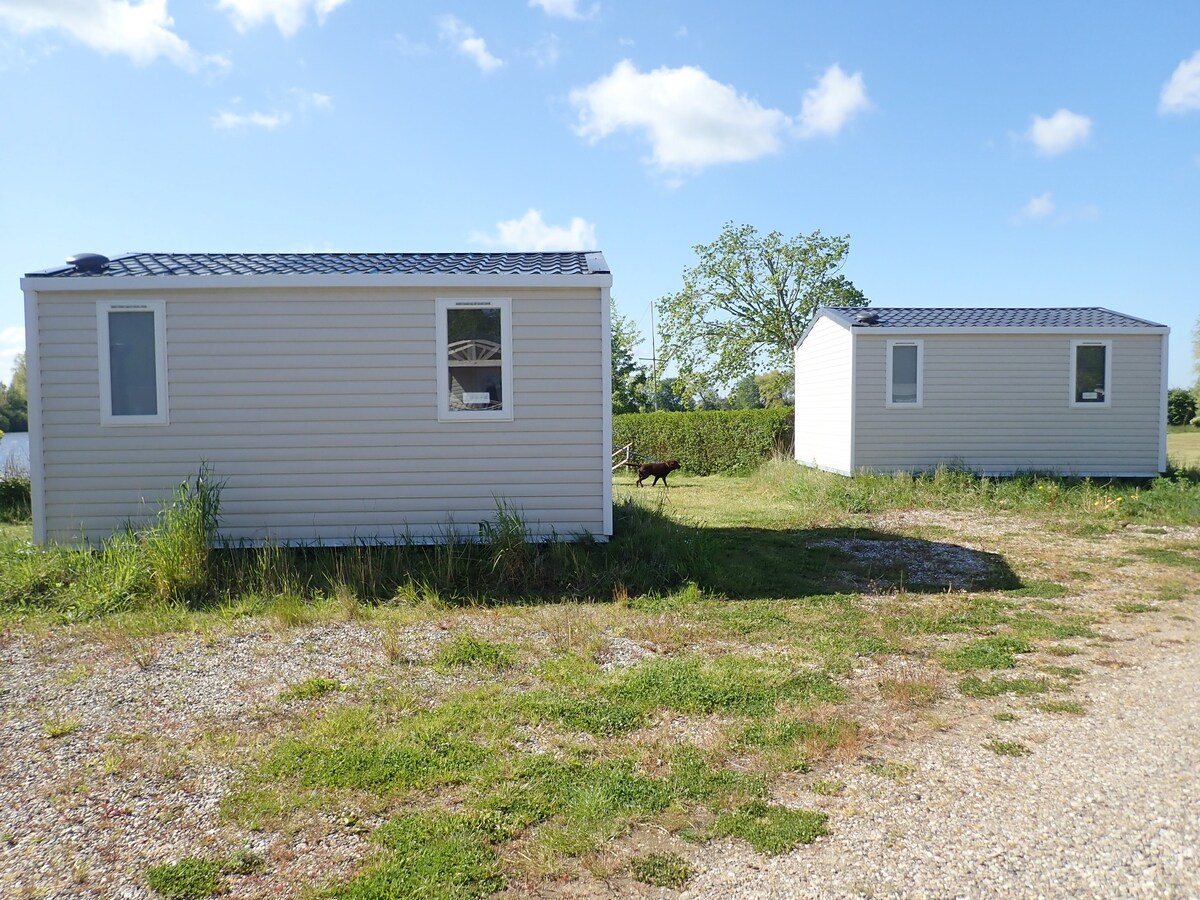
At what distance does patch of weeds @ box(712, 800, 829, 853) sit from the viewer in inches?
115

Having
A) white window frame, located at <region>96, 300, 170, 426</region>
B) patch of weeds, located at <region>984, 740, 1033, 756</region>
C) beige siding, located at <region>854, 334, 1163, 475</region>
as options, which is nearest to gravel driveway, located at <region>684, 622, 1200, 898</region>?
patch of weeds, located at <region>984, 740, 1033, 756</region>

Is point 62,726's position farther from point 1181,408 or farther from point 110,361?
point 1181,408

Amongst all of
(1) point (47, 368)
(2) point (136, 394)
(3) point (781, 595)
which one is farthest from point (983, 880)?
(1) point (47, 368)

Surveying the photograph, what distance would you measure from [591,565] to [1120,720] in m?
4.27

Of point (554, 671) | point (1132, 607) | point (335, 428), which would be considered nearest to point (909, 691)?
point (554, 671)

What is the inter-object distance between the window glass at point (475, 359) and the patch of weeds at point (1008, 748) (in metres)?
5.48

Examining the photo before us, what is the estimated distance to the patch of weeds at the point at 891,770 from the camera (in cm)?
344

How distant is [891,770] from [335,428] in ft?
20.2

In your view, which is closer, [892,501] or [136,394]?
[136,394]

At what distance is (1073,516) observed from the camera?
35.3ft

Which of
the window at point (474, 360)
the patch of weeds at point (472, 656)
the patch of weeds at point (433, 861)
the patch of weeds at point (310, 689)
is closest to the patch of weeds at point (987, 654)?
the patch of weeds at point (472, 656)

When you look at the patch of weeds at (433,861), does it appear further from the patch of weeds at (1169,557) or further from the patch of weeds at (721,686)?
the patch of weeds at (1169,557)

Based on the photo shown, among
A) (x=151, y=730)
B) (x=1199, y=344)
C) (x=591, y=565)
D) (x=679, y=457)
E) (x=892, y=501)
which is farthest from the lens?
(x=1199, y=344)

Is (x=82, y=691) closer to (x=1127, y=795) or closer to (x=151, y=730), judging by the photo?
(x=151, y=730)
